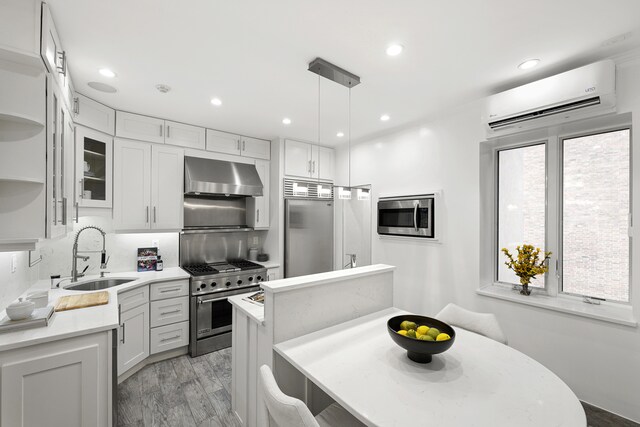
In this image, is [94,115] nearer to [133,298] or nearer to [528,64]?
[133,298]

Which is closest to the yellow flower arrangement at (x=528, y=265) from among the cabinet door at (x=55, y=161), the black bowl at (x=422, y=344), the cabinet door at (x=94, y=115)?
the black bowl at (x=422, y=344)

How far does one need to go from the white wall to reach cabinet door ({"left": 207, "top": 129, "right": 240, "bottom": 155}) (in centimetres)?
173

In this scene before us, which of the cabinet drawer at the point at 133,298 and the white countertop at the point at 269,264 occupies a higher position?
the white countertop at the point at 269,264

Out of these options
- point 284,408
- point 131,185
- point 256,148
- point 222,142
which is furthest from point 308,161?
point 284,408

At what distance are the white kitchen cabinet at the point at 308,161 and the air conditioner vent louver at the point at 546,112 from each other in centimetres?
239

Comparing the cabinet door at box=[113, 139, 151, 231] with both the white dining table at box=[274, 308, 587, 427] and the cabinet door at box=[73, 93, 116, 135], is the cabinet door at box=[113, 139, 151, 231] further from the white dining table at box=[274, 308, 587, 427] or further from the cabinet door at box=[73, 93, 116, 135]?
the white dining table at box=[274, 308, 587, 427]

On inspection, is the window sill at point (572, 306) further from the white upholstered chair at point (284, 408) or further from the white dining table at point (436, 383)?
the white upholstered chair at point (284, 408)

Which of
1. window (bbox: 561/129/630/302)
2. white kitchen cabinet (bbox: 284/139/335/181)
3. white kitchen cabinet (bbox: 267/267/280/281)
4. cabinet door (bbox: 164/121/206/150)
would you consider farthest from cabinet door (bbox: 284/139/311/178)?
window (bbox: 561/129/630/302)

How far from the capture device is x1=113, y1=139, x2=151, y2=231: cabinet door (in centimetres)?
299

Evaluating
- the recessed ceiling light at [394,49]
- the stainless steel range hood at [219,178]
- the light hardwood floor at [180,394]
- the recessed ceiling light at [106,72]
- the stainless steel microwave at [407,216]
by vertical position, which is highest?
the recessed ceiling light at [394,49]

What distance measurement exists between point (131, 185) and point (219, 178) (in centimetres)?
94

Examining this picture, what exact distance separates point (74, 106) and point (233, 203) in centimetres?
207

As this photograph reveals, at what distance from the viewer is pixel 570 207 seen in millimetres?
2479

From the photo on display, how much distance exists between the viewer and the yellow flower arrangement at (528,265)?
8.23 feet
